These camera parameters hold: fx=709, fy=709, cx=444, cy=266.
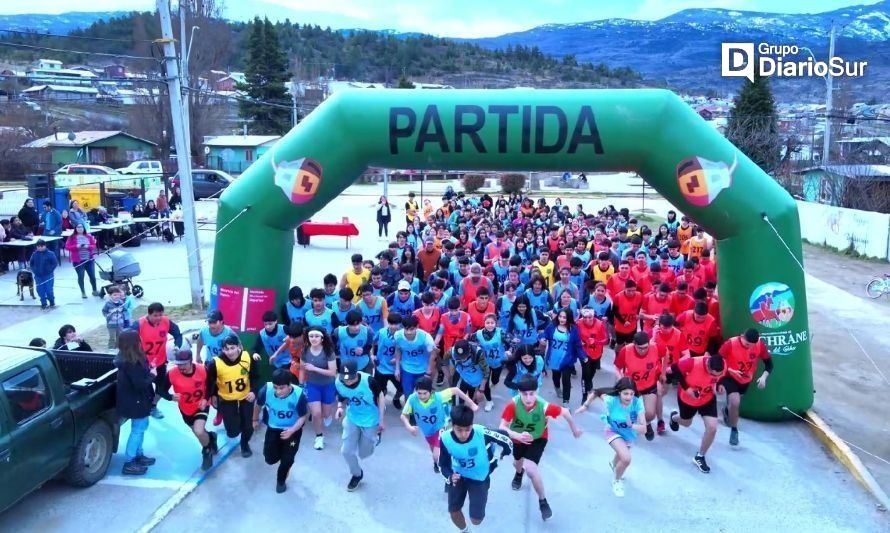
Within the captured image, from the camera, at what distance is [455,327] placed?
9.06 meters

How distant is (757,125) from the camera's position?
3866cm

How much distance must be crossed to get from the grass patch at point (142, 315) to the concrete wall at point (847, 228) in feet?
63.8

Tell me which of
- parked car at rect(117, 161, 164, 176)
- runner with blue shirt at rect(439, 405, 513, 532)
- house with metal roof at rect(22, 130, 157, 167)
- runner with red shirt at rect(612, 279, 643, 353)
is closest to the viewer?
runner with blue shirt at rect(439, 405, 513, 532)

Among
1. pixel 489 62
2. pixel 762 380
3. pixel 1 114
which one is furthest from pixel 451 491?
pixel 489 62

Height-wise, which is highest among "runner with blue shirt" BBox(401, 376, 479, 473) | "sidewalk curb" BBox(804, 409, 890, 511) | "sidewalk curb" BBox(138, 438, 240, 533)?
"runner with blue shirt" BBox(401, 376, 479, 473)

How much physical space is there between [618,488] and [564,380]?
2.39 meters

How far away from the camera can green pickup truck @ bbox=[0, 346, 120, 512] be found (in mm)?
6082

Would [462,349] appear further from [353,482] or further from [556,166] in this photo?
[556,166]

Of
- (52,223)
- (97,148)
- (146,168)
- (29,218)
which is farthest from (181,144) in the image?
(97,148)

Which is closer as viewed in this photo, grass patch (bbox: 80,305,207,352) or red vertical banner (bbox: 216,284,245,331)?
red vertical banner (bbox: 216,284,245,331)

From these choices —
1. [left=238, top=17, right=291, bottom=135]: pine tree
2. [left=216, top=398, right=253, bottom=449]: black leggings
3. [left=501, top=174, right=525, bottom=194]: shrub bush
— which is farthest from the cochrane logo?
[left=238, top=17, right=291, bottom=135]: pine tree

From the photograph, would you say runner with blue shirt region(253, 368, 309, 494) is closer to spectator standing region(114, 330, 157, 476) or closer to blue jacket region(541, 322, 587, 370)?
spectator standing region(114, 330, 157, 476)

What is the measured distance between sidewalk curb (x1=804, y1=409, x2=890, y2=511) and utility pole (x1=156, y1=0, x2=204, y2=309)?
35.5ft

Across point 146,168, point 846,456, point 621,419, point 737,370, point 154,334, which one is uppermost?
point 146,168
